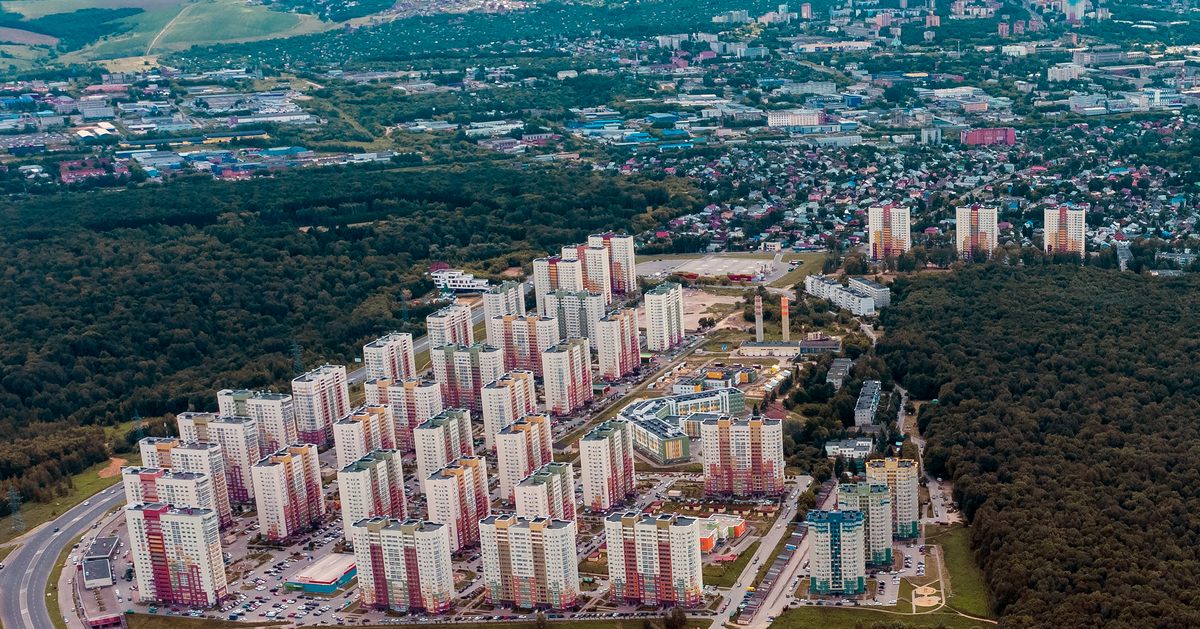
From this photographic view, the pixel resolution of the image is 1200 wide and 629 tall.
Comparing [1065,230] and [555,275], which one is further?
[1065,230]

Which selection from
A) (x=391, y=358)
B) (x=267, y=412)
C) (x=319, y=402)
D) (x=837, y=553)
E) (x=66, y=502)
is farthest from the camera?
(x=391, y=358)

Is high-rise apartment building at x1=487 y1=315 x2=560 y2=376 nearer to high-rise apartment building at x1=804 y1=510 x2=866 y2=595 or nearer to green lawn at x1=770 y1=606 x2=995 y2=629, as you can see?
high-rise apartment building at x1=804 y1=510 x2=866 y2=595

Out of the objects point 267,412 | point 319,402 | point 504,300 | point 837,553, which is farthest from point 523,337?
point 837,553

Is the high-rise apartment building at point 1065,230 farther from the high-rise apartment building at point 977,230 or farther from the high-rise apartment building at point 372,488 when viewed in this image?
the high-rise apartment building at point 372,488

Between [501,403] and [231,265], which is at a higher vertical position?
[231,265]

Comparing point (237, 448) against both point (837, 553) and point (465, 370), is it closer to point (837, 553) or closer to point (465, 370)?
point (465, 370)

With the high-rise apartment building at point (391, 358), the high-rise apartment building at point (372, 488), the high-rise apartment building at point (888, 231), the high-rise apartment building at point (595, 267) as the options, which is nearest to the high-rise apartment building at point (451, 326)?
the high-rise apartment building at point (391, 358)
